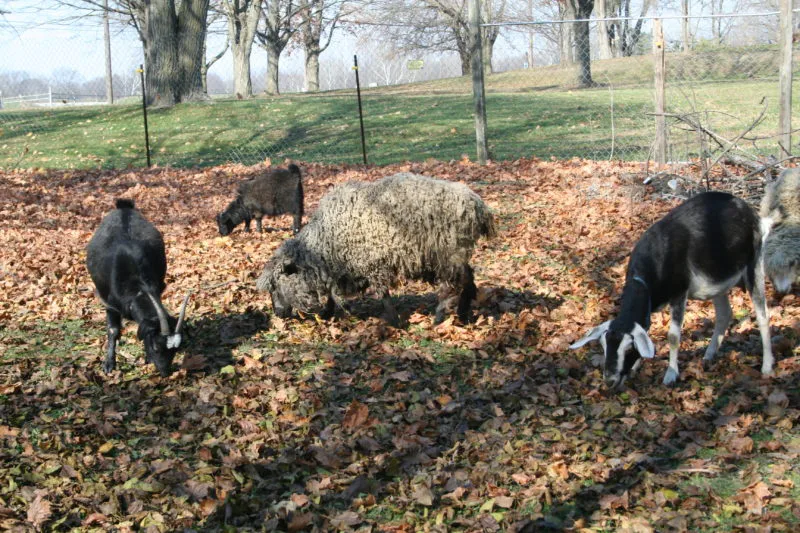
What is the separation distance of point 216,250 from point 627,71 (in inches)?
715

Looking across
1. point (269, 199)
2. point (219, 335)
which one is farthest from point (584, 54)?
point (219, 335)

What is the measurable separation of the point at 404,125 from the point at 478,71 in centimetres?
Answer: 762

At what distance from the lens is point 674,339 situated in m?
6.16

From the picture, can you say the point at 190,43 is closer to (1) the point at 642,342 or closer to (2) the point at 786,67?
(2) the point at 786,67

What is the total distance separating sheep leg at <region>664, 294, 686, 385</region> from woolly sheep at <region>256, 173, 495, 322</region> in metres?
2.11

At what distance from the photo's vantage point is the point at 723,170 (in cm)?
1155

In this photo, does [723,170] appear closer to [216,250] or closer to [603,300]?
[603,300]

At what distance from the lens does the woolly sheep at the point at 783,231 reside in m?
7.80

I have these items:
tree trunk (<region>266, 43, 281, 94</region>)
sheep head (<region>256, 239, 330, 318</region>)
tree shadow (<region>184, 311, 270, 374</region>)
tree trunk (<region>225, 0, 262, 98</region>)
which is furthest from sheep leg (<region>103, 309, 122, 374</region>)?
tree trunk (<region>266, 43, 281, 94</region>)

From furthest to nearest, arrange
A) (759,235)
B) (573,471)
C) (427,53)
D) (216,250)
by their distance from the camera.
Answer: (427,53), (216,250), (759,235), (573,471)

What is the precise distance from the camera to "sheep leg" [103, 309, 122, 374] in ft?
22.5

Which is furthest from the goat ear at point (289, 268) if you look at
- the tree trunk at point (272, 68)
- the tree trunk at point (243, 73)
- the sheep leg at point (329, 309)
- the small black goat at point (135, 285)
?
the tree trunk at point (272, 68)

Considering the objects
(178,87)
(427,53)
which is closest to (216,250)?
(178,87)

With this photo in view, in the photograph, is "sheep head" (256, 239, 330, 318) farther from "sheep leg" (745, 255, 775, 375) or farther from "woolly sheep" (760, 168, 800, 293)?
"woolly sheep" (760, 168, 800, 293)
